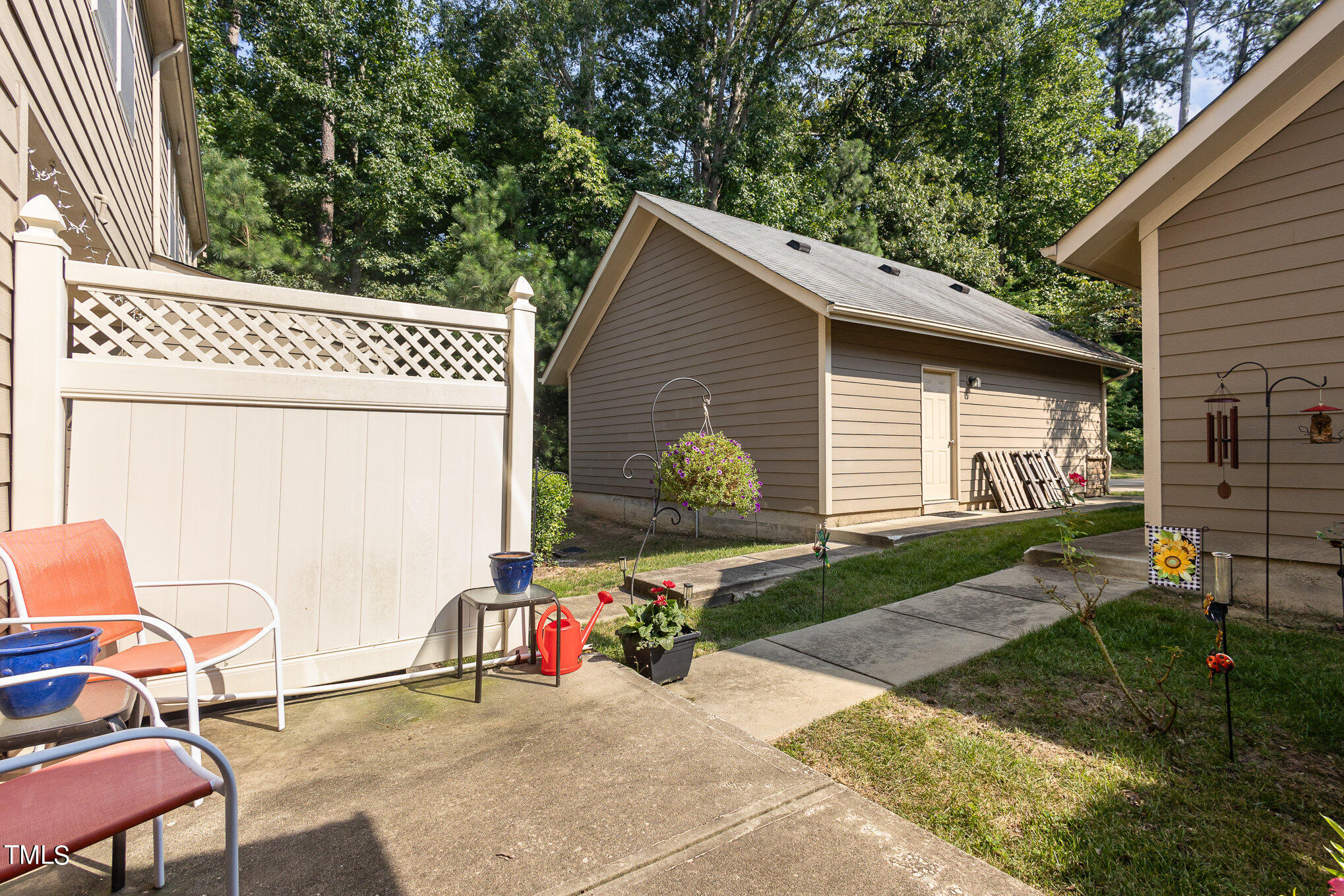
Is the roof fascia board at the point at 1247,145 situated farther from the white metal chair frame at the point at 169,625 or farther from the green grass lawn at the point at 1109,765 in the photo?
the white metal chair frame at the point at 169,625

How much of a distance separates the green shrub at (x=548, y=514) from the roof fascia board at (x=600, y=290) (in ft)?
16.5

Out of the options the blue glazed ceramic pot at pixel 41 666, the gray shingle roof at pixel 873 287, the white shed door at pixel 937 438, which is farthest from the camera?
the white shed door at pixel 937 438

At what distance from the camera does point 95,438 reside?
8.61 feet

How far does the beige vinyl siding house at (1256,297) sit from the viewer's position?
423cm

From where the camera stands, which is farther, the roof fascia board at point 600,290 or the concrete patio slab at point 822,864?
the roof fascia board at point 600,290

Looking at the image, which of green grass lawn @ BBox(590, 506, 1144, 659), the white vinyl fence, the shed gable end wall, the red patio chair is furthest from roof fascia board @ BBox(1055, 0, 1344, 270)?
the red patio chair

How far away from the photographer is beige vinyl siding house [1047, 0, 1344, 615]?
423 centimetres

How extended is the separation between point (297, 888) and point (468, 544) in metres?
1.86

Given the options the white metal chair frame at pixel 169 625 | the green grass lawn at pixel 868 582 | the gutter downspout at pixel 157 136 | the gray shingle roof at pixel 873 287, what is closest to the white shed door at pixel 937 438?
the gray shingle roof at pixel 873 287

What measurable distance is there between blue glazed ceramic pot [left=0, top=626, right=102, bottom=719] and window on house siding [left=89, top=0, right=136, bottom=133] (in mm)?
3926

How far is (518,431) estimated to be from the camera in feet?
11.7

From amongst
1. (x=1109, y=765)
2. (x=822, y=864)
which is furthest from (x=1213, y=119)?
(x=822, y=864)

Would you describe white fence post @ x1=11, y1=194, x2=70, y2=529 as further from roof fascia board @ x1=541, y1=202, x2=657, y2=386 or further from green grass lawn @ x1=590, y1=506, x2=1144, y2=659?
roof fascia board @ x1=541, y1=202, x2=657, y2=386

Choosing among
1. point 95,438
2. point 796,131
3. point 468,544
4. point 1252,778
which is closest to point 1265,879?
point 1252,778
